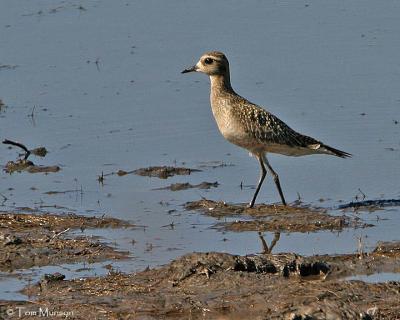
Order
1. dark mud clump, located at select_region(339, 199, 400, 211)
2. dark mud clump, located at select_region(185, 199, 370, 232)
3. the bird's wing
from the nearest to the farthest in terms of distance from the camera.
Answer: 1. dark mud clump, located at select_region(185, 199, 370, 232)
2. dark mud clump, located at select_region(339, 199, 400, 211)
3. the bird's wing

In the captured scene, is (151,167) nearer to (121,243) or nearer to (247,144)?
(247,144)

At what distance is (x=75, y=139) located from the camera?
52.7ft

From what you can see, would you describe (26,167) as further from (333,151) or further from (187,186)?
(333,151)

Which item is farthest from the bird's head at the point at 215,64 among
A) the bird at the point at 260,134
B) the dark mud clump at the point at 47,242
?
the dark mud clump at the point at 47,242

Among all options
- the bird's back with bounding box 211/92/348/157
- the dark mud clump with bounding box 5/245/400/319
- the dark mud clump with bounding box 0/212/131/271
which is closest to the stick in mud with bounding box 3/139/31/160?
the dark mud clump with bounding box 0/212/131/271

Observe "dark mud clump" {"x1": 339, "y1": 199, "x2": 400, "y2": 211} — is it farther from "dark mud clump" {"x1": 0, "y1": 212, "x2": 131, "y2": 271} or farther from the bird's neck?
"dark mud clump" {"x1": 0, "y1": 212, "x2": 131, "y2": 271}

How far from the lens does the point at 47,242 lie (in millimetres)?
11875

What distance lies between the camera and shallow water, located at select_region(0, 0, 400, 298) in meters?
13.5

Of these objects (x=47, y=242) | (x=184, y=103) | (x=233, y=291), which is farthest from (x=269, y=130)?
(x=233, y=291)

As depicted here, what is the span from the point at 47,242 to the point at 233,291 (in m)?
2.45

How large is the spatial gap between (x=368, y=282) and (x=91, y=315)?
90.8 inches

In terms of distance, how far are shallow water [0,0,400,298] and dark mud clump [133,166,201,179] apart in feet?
0.37

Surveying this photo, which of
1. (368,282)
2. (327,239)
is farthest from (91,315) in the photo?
(327,239)
